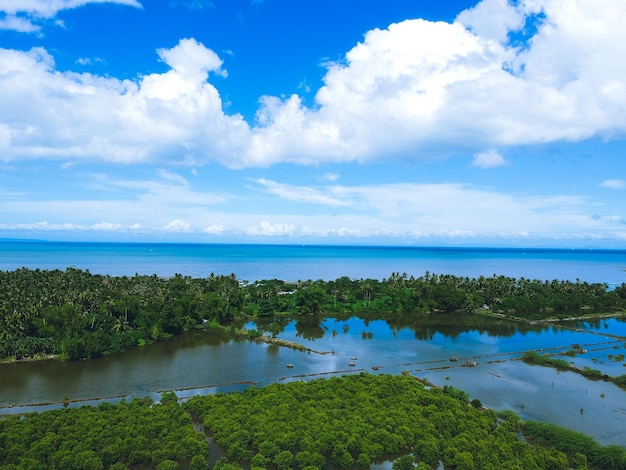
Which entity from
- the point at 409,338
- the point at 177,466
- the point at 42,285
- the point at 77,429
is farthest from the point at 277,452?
the point at 42,285

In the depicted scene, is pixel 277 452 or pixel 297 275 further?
pixel 297 275

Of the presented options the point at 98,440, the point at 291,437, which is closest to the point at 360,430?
the point at 291,437

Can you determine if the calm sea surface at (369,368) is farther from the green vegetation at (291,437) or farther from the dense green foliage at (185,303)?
the green vegetation at (291,437)

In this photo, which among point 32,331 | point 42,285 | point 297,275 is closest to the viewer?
point 32,331

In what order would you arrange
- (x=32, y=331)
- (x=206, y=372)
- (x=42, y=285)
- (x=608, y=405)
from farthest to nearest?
(x=42, y=285)
(x=32, y=331)
(x=206, y=372)
(x=608, y=405)

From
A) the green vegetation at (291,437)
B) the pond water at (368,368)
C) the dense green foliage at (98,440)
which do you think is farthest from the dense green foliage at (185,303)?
the green vegetation at (291,437)

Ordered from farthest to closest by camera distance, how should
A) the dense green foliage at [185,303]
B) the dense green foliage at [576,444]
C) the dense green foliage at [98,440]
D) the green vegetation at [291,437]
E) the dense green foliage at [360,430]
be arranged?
the dense green foliage at [185,303], the dense green foliage at [576,444], the dense green foliage at [360,430], the green vegetation at [291,437], the dense green foliage at [98,440]

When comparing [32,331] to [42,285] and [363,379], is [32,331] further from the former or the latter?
[363,379]

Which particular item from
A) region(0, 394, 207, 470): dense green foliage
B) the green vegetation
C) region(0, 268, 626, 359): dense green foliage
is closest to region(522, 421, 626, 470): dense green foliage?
the green vegetation
